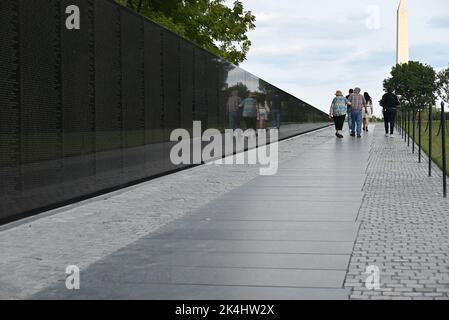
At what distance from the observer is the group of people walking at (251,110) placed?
2075 centimetres

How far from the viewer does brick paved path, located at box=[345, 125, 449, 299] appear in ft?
17.1

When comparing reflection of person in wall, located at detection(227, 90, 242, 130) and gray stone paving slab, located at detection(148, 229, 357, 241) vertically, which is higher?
reflection of person in wall, located at detection(227, 90, 242, 130)

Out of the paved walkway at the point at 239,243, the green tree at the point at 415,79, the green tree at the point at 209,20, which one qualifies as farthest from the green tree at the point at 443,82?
the paved walkway at the point at 239,243

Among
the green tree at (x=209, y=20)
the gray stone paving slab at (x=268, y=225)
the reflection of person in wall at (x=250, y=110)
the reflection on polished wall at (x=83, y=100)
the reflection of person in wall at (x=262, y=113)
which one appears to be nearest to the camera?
the gray stone paving slab at (x=268, y=225)

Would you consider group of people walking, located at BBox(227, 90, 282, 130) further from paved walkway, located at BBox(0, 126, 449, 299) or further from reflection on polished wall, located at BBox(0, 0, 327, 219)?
paved walkway, located at BBox(0, 126, 449, 299)

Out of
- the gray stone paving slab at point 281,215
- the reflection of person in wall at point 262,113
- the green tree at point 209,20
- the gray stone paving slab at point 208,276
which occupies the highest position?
the green tree at point 209,20

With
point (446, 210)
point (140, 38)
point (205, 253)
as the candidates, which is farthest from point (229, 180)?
Answer: point (205, 253)

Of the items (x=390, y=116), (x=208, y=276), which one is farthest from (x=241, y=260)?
(x=390, y=116)

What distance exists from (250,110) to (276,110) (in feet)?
22.2

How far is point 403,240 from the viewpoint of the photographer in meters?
7.01

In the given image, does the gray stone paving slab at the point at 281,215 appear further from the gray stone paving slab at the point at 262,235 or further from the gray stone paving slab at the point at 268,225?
the gray stone paving slab at the point at 262,235

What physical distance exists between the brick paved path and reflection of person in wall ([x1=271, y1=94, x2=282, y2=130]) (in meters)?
16.0

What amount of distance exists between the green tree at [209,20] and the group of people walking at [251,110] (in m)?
9.26

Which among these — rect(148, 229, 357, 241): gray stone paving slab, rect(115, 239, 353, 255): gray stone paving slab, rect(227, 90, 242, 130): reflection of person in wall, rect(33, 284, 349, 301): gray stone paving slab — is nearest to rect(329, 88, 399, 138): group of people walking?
rect(227, 90, 242, 130): reflection of person in wall
